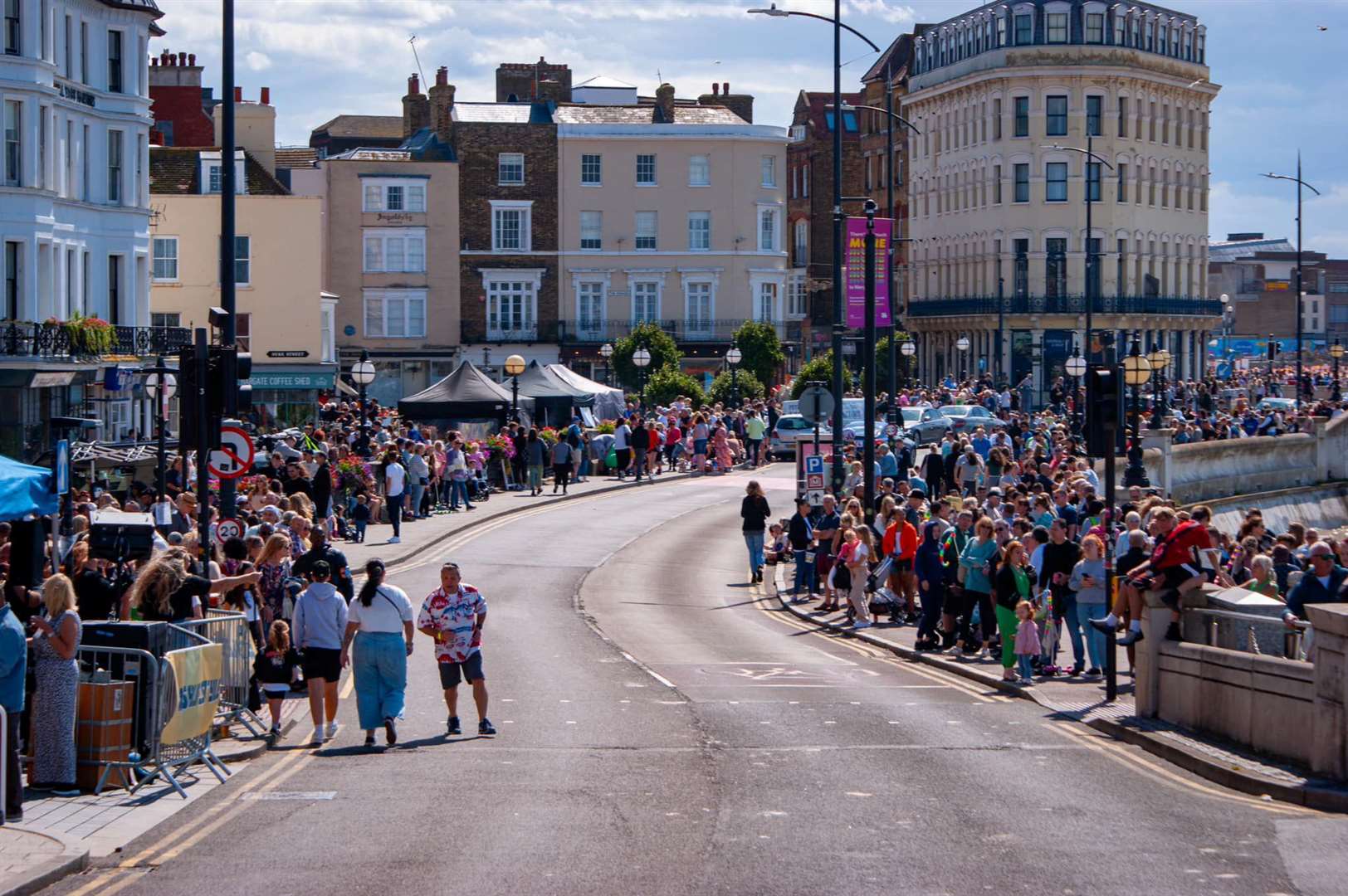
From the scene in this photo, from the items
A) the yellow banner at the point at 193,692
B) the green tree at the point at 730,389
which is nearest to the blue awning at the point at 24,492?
the yellow banner at the point at 193,692

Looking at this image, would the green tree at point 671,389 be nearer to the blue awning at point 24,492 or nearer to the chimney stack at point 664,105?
the chimney stack at point 664,105

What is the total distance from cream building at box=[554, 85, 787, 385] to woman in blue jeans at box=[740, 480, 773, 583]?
48569mm

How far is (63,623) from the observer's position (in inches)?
522

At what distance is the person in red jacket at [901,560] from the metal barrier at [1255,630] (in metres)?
8.14

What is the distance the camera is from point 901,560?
25391 millimetres

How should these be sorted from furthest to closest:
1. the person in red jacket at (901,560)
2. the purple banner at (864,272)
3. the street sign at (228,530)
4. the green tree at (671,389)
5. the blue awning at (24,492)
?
the green tree at (671,389) → the purple banner at (864,272) → the person in red jacket at (901,560) → the street sign at (228,530) → the blue awning at (24,492)

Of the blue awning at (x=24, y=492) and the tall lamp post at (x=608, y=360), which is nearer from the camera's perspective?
the blue awning at (x=24, y=492)

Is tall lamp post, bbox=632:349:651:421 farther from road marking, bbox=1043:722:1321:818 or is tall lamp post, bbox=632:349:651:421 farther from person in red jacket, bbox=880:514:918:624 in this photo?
road marking, bbox=1043:722:1321:818

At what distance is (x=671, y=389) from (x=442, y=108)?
2483 centimetres

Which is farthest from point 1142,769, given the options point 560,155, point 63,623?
point 560,155

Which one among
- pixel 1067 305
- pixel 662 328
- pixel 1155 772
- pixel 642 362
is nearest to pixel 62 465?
pixel 1155 772

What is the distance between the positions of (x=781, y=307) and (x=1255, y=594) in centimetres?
6704

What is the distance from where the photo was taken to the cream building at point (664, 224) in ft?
261

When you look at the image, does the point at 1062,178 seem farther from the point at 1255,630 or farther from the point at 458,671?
the point at 458,671
